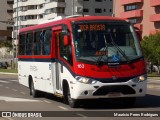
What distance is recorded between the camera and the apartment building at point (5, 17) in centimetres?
14038

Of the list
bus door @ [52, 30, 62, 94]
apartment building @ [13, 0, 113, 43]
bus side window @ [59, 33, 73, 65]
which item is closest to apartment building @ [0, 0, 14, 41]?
apartment building @ [13, 0, 113, 43]

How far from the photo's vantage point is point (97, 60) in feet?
55.4

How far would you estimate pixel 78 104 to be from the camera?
57.9 feet

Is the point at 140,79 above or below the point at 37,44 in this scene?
below

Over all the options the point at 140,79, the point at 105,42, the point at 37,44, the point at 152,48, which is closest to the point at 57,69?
the point at 105,42

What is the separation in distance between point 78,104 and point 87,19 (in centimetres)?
280

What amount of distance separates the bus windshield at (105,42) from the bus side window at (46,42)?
8.83ft

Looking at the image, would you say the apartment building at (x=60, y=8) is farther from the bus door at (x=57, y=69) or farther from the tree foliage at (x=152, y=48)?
the bus door at (x=57, y=69)

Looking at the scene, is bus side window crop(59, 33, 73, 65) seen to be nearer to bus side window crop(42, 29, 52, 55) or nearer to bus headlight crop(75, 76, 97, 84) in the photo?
bus headlight crop(75, 76, 97, 84)

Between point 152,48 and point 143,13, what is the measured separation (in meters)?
22.0

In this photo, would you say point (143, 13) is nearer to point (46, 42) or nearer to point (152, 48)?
point (152, 48)

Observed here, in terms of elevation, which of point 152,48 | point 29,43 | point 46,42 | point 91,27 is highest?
point 91,27

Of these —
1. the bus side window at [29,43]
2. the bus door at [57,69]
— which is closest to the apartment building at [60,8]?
the bus side window at [29,43]

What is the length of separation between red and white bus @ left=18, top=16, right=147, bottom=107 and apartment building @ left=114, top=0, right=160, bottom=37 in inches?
2658
